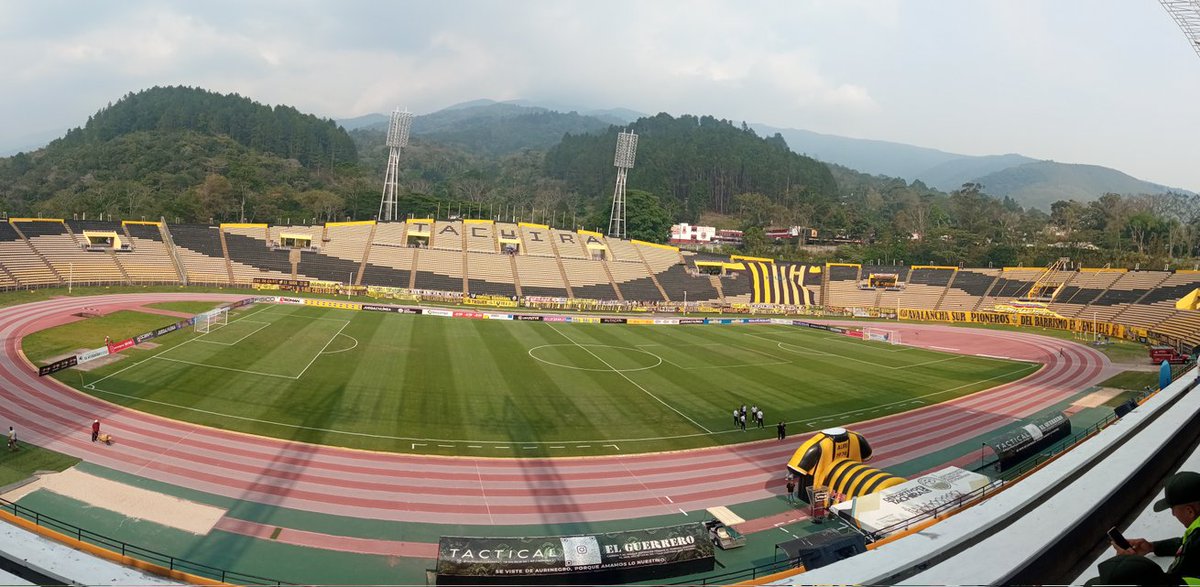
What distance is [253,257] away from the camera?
63.7m

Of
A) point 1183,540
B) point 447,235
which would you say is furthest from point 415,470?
point 447,235

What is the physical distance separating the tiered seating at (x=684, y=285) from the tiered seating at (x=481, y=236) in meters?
21.6

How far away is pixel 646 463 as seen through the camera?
66.3ft

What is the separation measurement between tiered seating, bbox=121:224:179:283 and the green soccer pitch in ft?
63.2

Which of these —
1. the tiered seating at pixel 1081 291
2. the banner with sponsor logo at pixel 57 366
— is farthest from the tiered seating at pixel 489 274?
the tiered seating at pixel 1081 291

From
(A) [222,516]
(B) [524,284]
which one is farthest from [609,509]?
(B) [524,284]

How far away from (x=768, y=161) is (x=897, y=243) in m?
71.3

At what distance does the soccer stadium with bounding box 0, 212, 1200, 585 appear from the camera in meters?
12.4

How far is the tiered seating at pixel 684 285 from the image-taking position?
240 ft

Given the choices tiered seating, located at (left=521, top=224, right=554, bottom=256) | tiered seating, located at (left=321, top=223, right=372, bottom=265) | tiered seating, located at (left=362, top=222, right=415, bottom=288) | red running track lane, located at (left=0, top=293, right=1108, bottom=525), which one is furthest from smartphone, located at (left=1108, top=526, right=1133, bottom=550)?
tiered seating, located at (left=521, top=224, right=554, bottom=256)

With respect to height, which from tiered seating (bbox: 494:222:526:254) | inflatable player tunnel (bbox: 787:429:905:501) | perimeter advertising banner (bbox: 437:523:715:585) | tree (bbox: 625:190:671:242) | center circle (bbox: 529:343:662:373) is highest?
tree (bbox: 625:190:671:242)

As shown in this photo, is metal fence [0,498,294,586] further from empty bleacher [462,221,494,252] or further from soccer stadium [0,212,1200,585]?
empty bleacher [462,221,494,252]

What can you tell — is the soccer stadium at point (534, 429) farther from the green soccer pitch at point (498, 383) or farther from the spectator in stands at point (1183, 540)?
the spectator in stands at point (1183, 540)

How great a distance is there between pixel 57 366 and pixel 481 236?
182 ft
